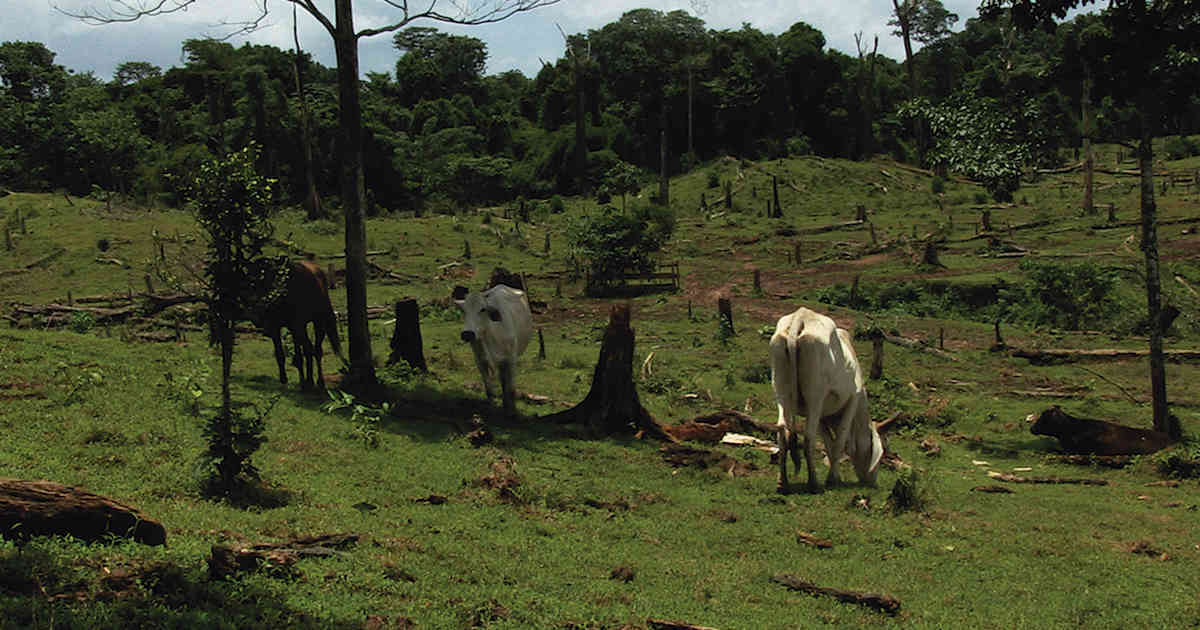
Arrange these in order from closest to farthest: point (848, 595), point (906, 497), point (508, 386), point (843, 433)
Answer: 1. point (848, 595)
2. point (906, 497)
3. point (843, 433)
4. point (508, 386)

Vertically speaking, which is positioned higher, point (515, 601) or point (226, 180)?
point (226, 180)

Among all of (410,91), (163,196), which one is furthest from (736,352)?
(410,91)

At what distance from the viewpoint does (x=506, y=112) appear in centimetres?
7725

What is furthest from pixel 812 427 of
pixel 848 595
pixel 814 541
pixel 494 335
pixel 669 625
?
pixel 494 335

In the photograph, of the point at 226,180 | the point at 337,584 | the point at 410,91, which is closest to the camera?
the point at 337,584

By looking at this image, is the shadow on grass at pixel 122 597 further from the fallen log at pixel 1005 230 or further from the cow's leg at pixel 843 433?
the fallen log at pixel 1005 230

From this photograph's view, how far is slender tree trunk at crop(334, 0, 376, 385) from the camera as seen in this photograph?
50.0ft

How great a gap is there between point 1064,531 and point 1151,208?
748 cm

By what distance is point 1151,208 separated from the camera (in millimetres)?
14500

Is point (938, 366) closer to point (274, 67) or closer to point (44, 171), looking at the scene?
point (44, 171)

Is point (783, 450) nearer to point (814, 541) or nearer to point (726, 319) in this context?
point (814, 541)

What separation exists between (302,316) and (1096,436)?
12193 millimetres

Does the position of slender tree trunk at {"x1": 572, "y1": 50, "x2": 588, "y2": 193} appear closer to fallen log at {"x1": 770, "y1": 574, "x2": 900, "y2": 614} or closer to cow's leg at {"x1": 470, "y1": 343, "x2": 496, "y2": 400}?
cow's leg at {"x1": 470, "y1": 343, "x2": 496, "y2": 400}

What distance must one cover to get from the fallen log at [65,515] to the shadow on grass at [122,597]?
0.56 ft
